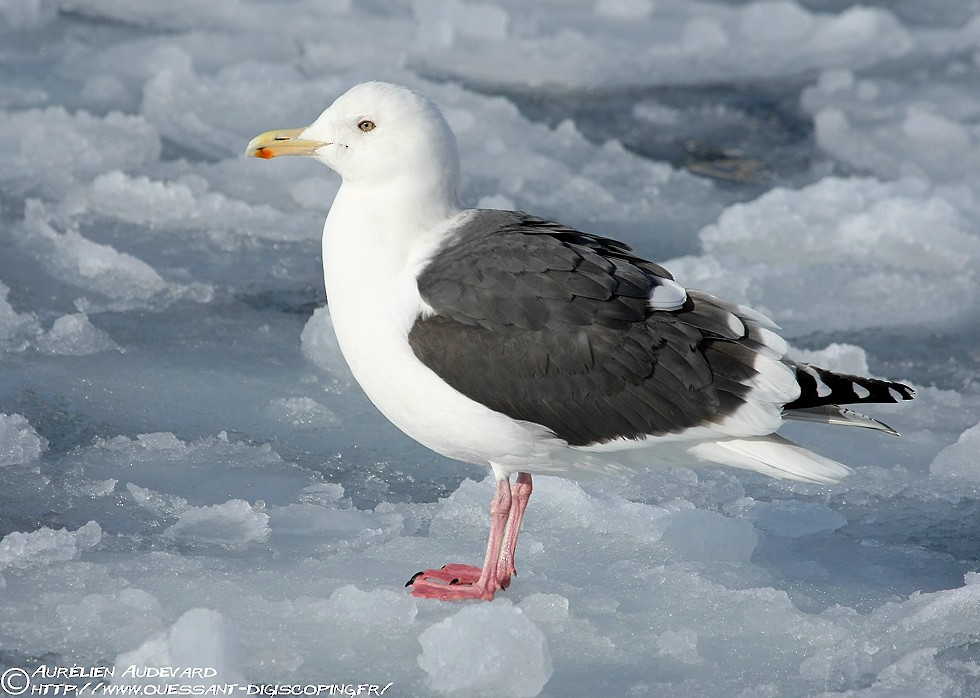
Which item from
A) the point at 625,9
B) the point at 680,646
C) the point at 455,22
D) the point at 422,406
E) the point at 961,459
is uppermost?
the point at 625,9

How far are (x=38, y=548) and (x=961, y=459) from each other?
3.00m

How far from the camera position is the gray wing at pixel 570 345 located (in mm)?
3363

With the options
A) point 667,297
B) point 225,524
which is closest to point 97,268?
point 225,524

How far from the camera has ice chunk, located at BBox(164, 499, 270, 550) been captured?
145 inches

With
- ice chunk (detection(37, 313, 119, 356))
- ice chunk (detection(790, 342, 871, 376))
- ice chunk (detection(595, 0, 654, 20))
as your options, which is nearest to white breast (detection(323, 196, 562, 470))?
ice chunk (detection(37, 313, 119, 356))

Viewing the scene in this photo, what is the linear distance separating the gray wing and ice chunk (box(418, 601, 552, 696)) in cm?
60

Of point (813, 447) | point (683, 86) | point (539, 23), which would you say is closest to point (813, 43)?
point (683, 86)

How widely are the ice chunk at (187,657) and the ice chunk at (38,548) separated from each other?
636 millimetres

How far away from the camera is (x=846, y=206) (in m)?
6.80

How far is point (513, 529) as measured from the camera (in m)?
3.62

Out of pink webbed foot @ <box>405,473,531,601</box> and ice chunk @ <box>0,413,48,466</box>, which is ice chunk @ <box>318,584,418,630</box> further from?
ice chunk @ <box>0,413,48,466</box>

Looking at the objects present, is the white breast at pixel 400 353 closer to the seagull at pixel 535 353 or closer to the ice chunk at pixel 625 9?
the seagull at pixel 535 353

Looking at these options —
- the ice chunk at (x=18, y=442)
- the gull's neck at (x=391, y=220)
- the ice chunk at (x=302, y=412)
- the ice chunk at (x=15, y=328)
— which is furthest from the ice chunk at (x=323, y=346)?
the gull's neck at (x=391, y=220)

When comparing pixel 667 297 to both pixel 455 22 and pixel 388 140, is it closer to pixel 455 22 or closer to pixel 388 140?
pixel 388 140
